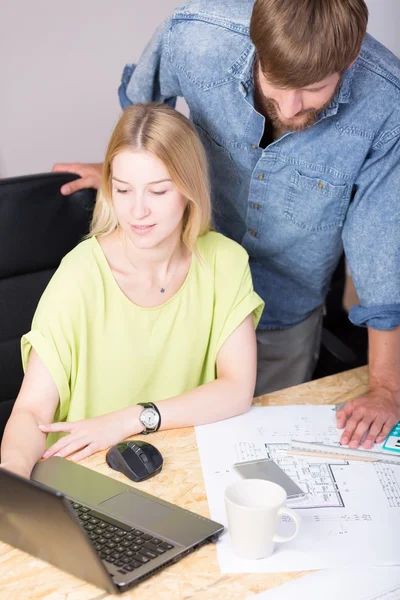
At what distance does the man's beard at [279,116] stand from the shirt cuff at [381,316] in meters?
0.43

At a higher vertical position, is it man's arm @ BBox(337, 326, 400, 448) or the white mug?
the white mug

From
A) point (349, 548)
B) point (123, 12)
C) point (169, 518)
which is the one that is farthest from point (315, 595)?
point (123, 12)

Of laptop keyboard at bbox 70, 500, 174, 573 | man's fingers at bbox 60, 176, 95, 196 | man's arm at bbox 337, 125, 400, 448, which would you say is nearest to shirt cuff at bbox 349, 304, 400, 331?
man's arm at bbox 337, 125, 400, 448

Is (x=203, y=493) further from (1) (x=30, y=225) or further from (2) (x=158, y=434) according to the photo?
(1) (x=30, y=225)

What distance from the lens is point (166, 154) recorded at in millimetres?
1687

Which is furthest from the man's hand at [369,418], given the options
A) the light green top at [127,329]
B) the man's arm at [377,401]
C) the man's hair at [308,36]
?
the man's hair at [308,36]

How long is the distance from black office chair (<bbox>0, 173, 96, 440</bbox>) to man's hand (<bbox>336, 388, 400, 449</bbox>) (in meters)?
0.71

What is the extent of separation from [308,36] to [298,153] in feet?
1.37

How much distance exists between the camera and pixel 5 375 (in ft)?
6.21

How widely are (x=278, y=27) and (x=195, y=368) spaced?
73 centimetres

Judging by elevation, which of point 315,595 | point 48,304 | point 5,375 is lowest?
point 5,375

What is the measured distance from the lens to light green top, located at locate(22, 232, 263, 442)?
1.67 meters

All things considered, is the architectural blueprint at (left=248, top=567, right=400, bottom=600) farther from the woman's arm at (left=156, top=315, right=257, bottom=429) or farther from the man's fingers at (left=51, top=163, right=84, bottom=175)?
the man's fingers at (left=51, top=163, right=84, bottom=175)

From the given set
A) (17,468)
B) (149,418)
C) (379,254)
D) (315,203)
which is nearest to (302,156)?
(315,203)
